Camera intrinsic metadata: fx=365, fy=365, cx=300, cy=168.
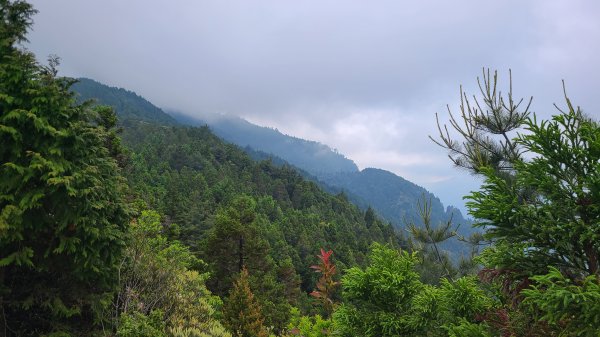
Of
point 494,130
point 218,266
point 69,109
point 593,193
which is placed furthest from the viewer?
point 218,266

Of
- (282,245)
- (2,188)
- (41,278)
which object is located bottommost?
(282,245)

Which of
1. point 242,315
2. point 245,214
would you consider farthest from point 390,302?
point 245,214

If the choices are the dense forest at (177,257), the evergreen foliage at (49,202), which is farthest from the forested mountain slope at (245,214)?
the evergreen foliage at (49,202)

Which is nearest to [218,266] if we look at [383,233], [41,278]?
[41,278]

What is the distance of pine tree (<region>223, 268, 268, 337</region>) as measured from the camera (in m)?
17.0

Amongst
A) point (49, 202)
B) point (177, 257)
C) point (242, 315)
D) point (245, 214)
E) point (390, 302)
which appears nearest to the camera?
point (49, 202)

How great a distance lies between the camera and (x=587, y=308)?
14.9 feet

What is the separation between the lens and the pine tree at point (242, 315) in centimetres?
1698

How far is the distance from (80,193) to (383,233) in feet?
365

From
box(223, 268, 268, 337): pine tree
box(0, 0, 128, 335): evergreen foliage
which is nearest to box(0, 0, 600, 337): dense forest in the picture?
box(0, 0, 128, 335): evergreen foliage

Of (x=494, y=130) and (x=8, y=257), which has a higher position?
(x=494, y=130)

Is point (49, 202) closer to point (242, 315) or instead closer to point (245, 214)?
point (242, 315)

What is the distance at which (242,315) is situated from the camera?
677 inches

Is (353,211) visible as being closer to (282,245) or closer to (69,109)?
(282,245)
